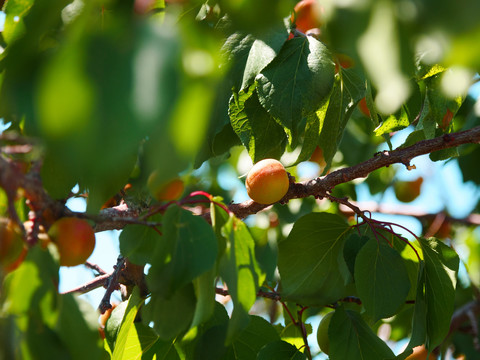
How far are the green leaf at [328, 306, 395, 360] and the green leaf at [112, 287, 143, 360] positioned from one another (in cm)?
40

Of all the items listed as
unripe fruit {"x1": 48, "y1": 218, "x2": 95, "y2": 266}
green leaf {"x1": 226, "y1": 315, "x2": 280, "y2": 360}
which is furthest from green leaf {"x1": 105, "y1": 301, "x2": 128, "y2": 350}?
unripe fruit {"x1": 48, "y1": 218, "x2": 95, "y2": 266}

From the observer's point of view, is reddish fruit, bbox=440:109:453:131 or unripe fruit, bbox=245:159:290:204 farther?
reddish fruit, bbox=440:109:453:131

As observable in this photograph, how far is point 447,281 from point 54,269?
80cm

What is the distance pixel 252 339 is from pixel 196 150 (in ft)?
2.59

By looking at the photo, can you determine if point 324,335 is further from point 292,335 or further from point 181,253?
point 181,253

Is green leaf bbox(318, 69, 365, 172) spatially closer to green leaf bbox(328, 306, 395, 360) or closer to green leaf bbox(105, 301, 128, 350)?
green leaf bbox(328, 306, 395, 360)

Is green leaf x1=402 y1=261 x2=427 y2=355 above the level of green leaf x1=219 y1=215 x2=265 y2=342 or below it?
below

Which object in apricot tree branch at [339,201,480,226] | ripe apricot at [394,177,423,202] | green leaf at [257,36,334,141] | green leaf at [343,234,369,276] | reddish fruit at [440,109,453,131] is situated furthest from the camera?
ripe apricot at [394,177,423,202]

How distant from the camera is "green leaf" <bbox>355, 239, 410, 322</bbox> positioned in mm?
1150

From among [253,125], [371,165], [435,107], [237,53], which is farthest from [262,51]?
[435,107]

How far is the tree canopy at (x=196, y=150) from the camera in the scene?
0.46m

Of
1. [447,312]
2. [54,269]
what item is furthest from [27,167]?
[447,312]

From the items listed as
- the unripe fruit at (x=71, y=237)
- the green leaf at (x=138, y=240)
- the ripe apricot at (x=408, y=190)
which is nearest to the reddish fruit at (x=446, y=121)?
the green leaf at (x=138, y=240)

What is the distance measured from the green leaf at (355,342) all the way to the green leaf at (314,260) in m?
0.07
